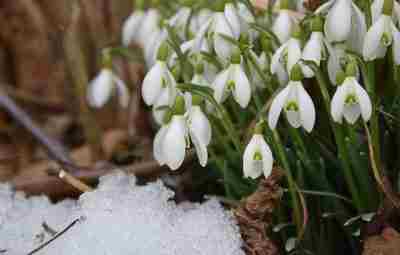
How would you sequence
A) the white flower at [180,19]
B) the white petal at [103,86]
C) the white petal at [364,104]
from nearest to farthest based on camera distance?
the white petal at [364,104] → the white flower at [180,19] → the white petal at [103,86]

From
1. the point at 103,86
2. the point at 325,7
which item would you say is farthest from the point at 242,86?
the point at 103,86

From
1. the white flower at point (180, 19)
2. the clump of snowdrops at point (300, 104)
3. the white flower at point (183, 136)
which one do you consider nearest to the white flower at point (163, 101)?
the clump of snowdrops at point (300, 104)

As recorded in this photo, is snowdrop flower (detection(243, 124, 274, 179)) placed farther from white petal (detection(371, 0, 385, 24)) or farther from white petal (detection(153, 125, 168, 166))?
white petal (detection(371, 0, 385, 24))

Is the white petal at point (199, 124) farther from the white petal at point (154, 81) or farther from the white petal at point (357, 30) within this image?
the white petal at point (357, 30)

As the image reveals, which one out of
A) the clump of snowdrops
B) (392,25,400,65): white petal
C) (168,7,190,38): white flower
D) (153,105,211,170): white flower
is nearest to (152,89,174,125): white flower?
the clump of snowdrops

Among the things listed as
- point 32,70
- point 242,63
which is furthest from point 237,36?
point 32,70

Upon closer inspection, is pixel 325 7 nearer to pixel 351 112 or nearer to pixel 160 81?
pixel 351 112
